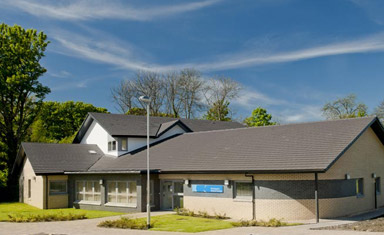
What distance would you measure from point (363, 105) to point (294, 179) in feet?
146

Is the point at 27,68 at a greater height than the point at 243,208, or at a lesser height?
greater

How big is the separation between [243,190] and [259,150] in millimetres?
2680

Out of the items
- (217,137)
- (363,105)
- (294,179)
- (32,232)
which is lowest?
(32,232)

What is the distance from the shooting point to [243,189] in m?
24.0

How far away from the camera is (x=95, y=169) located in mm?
31812

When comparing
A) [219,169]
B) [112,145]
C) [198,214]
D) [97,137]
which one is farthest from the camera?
[97,137]

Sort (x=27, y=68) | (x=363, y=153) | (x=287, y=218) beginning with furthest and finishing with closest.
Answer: (x=27, y=68) → (x=363, y=153) → (x=287, y=218)

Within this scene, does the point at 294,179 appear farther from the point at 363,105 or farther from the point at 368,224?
the point at 363,105

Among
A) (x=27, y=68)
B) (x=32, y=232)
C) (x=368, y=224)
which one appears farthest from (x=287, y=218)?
(x=27, y=68)

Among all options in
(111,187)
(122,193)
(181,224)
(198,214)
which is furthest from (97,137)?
(181,224)

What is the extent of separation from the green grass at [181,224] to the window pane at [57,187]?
38.2 feet

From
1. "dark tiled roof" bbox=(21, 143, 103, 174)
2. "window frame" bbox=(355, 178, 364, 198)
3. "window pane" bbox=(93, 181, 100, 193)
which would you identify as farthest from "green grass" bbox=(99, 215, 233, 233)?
"dark tiled roof" bbox=(21, 143, 103, 174)

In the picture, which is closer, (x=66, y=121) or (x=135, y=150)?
(x=135, y=150)

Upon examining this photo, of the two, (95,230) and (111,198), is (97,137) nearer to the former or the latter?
(111,198)
